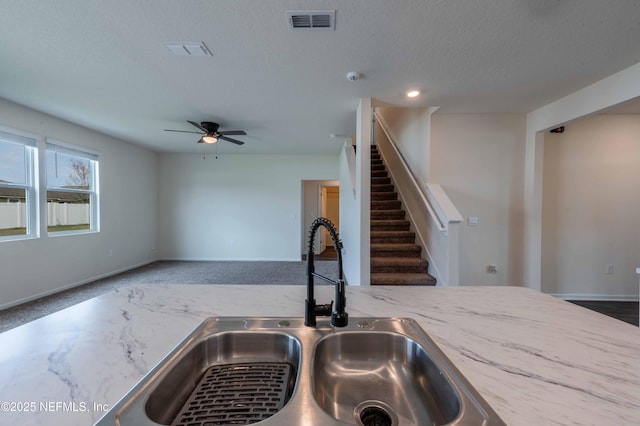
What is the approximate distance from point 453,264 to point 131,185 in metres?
5.74

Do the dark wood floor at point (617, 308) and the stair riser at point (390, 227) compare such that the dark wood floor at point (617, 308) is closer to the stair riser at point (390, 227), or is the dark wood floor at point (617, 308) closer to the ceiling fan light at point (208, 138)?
the stair riser at point (390, 227)

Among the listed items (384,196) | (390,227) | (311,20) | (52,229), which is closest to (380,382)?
(311,20)

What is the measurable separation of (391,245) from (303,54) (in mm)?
2546

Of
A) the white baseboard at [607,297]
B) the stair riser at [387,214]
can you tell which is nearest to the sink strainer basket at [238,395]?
the stair riser at [387,214]

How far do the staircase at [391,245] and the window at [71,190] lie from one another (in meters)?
4.51

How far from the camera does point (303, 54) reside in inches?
76.3

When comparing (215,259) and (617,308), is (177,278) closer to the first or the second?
(215,259)

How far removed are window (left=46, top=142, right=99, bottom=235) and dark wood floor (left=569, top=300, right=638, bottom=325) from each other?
721 centimetres

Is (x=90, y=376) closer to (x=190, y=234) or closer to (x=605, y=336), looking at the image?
(x=605, y=336)

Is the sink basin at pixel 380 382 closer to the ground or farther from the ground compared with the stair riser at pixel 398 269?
farther from the ground

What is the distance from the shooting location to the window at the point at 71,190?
11.5 feet

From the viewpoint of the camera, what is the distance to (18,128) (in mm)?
3045

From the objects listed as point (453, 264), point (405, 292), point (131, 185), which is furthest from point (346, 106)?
point (131, 185)

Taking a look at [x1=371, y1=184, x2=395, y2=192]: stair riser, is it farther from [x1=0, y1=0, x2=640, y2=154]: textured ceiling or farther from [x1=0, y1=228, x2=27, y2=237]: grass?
[x1=0, y1=228, x2=27, y2=237]: grass
